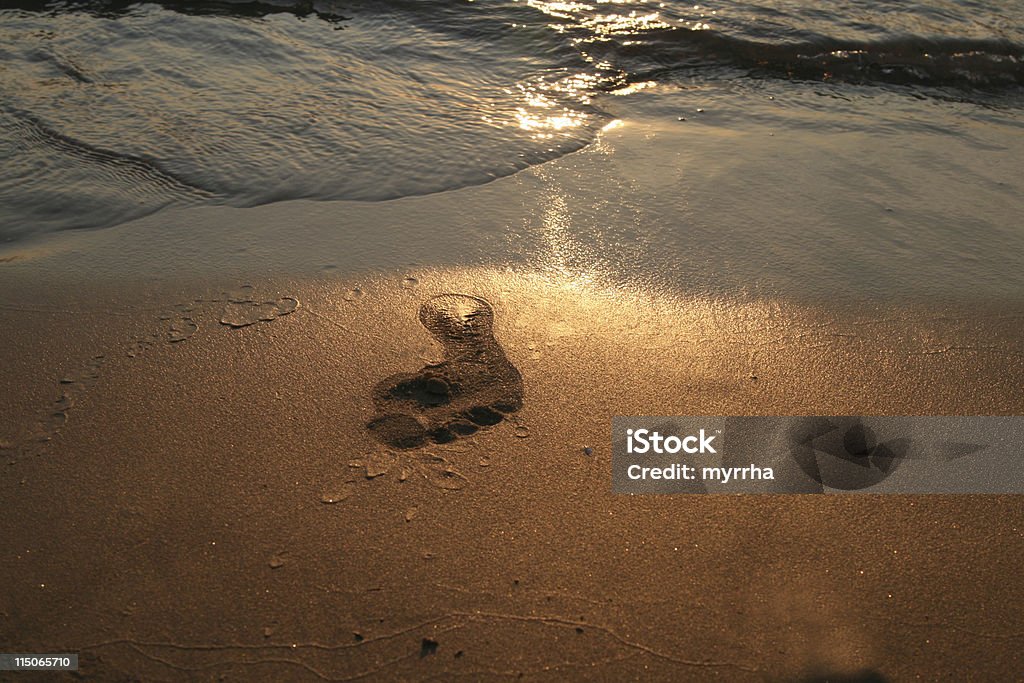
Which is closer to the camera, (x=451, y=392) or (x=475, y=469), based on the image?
(x=475, y=469)

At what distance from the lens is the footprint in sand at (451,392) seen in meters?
2.12

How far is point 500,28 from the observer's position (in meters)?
5.72

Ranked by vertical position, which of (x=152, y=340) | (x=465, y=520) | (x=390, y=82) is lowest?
(x=465, y=520)

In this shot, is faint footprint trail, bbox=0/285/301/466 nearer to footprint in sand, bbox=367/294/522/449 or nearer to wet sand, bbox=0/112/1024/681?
wet sand, bbox=0/112/1024/681

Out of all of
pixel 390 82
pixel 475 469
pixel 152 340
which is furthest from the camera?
pixel 390 82

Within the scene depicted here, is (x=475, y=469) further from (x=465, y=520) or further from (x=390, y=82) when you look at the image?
(x=390, y=82)

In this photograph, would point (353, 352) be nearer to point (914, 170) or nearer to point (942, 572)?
point (942, 572)

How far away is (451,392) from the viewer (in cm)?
224

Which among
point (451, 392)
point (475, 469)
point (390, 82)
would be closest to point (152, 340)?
point (451, 392)

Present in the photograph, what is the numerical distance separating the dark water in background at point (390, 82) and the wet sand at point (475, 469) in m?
0.63

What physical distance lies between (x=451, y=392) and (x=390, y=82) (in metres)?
3.10

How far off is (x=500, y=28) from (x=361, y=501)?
15.2 ft

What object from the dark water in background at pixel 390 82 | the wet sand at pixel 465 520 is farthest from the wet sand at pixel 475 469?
the dark water in background at pixel 390 82

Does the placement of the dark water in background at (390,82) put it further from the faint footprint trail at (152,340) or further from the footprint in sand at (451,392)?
the footprint in sand at (451,392)
